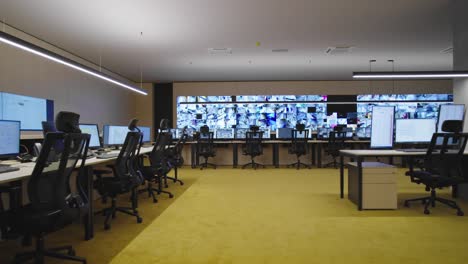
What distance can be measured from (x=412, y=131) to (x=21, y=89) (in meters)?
6.74

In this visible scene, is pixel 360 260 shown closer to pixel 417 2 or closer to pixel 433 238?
pixel 433 238

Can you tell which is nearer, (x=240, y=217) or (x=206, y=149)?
(x=240, y=217)

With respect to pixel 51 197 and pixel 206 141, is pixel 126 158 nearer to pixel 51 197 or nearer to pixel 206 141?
pixel 51 197

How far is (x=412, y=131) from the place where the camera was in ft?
15.0

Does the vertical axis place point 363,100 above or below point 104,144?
above

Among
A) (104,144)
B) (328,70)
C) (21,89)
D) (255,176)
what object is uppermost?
(328,70)

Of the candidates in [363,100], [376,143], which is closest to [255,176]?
[376,143]

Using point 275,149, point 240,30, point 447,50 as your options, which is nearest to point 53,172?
point 240,30

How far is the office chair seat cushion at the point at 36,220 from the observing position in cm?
203

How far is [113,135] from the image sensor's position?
565 cm

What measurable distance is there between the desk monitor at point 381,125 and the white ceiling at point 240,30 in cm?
162

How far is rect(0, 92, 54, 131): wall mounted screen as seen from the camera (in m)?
5.43

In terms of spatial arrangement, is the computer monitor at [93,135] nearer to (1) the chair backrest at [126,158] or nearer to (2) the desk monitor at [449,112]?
(1) the chair backrest at [126,158]

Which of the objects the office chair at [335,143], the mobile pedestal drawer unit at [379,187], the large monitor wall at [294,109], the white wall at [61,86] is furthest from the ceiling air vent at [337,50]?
the white wall at [61,86]
